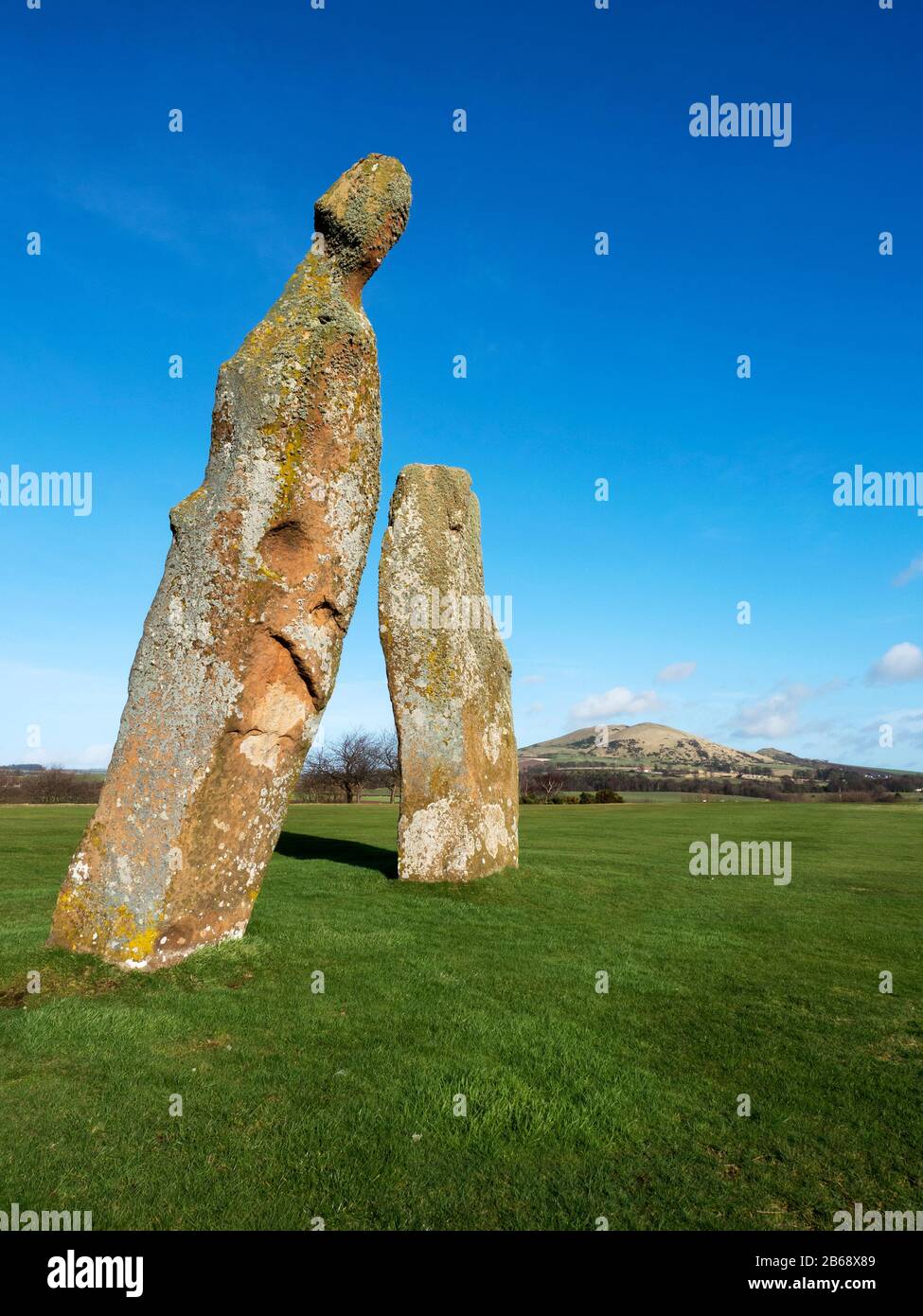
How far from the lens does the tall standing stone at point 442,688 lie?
14922 millimetres

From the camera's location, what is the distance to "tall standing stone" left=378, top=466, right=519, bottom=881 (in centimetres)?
1492

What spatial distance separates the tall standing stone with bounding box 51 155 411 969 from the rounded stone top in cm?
59

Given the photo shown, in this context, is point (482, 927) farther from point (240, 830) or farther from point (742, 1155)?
point (742, 1155)

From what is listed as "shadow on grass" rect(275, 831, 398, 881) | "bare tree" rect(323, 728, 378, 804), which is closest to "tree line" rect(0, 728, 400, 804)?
"bare tree" rect(323, 728, 378, 804)

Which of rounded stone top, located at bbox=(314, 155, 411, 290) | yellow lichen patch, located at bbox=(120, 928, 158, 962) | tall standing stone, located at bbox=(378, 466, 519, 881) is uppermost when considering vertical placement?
rounded stone top, located at bbox=(314, 155, 411, 290)

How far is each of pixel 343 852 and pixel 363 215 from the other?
48.3ft

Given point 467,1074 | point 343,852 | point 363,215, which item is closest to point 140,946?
point 467,1074

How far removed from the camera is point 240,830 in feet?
29.6

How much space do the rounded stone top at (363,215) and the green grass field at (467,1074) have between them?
853 centimetres

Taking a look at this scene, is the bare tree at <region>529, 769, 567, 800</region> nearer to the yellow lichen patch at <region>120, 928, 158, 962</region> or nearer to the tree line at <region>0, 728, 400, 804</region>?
the tree line at <region>0, 728, 400, 804</region>

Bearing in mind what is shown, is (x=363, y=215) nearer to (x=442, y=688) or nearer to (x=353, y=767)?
(x=442, y=688)
